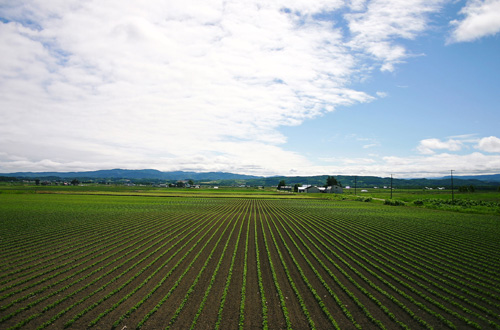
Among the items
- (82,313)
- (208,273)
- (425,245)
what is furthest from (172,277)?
(425,245)

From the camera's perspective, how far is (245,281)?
14992mm

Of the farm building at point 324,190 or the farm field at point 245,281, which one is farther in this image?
the farm building at point 324,190

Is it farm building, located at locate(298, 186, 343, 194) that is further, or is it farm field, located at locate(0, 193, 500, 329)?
farm building, located at locate(298, 186, 343, 194)

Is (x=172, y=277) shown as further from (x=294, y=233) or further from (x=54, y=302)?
(x=294, y=233)

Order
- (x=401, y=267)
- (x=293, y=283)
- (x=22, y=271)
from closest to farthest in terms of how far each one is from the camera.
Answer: (x=293, y=283) → (x=22, y=271) → (x=401, y=267)

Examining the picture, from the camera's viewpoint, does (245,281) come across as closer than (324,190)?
Yes

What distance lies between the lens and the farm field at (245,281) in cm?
1111

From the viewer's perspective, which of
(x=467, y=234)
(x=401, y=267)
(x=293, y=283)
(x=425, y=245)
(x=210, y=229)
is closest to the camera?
(x=293, y=283)

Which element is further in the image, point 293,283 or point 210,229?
point 210,229

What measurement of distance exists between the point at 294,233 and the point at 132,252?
1688cm

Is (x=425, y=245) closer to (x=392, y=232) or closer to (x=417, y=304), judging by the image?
(x=392, y=232)

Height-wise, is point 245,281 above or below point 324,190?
above

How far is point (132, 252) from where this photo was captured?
20.7 metres

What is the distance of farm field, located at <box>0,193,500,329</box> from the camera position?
11.1 metres
